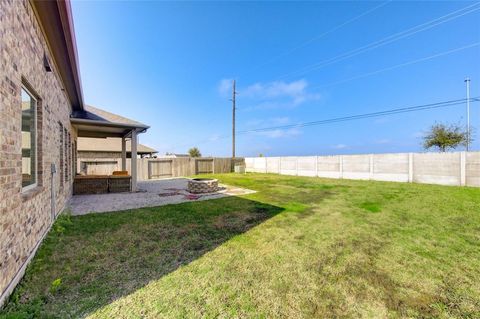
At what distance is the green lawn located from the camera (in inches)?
78.8

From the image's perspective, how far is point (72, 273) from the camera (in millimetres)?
2570

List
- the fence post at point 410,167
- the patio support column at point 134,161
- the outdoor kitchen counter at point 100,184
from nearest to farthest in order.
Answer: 1. the outdoor kitchen counter at point 100,184
2. the patio support column at point 134,161
3. the fence post at point 410,167

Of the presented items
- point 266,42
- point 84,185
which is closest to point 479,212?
point 84,185

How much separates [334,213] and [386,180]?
10.0 metres

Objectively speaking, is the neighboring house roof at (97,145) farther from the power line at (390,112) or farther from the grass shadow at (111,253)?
the power line at (390,112)

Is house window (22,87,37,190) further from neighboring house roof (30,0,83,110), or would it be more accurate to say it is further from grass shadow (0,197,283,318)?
neighboring house roof (30,0,83,110)

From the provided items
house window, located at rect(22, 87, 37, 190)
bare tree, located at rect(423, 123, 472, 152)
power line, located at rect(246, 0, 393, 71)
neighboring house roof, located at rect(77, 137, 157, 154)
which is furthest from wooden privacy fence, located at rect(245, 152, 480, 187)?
neighboring house roof, located at rect(77, 137, 157, 154)

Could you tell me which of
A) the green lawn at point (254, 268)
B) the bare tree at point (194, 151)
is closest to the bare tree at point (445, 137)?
the green lawn at point (254, 268)

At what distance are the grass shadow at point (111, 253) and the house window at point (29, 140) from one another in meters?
1.15

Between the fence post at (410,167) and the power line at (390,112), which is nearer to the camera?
the fence post at (410,167)

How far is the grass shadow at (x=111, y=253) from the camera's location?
206 cm

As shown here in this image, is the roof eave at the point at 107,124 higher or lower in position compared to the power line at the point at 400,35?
lower

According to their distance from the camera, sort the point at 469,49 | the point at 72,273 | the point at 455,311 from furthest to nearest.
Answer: the point at 469,49, the point at 72,273, the point at 455,311

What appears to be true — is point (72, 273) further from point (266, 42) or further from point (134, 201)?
point (266, 42)
